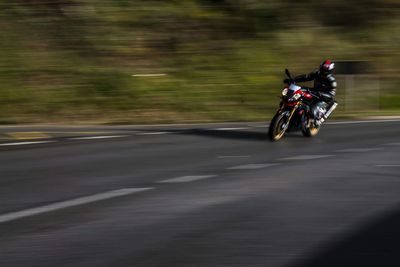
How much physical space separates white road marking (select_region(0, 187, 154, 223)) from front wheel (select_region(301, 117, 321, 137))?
674 cm

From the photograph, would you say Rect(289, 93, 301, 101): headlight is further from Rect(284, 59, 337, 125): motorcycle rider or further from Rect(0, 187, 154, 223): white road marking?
Rect(0, 187, 154, 223): white road marking

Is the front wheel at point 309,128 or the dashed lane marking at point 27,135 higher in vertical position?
the front wheel at point 309,128

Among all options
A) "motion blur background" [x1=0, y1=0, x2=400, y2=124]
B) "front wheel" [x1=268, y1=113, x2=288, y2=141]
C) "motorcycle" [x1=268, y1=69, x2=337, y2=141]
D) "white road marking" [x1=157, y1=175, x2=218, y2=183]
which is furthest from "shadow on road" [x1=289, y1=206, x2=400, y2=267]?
"motion blur background" [x1=0, y1=0, x2=400, y2=124]

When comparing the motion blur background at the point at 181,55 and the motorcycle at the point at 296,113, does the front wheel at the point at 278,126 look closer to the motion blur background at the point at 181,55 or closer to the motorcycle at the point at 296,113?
the motorcycle at the point at 296,113

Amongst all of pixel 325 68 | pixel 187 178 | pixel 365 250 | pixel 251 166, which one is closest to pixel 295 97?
pixel 325 68

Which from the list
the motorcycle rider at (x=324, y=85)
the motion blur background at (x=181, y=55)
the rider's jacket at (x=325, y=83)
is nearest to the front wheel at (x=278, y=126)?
the motorcycle rider at (x=324, y=85)

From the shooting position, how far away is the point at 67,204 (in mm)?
8766

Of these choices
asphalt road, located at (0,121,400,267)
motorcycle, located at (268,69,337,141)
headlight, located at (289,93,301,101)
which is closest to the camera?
asphalt road, located at (0,121,400,267)

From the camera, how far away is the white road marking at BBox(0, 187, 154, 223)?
812 centimetres

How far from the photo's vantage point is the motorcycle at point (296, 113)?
15492 millimetres

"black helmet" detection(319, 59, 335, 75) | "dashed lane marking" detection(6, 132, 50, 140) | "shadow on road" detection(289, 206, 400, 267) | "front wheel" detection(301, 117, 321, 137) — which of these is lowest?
"shadow on road" detection(289, 206, 400, 267)

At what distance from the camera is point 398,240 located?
7.14 meters

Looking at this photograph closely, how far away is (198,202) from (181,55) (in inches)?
769

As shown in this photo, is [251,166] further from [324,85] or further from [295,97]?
[324,85]
